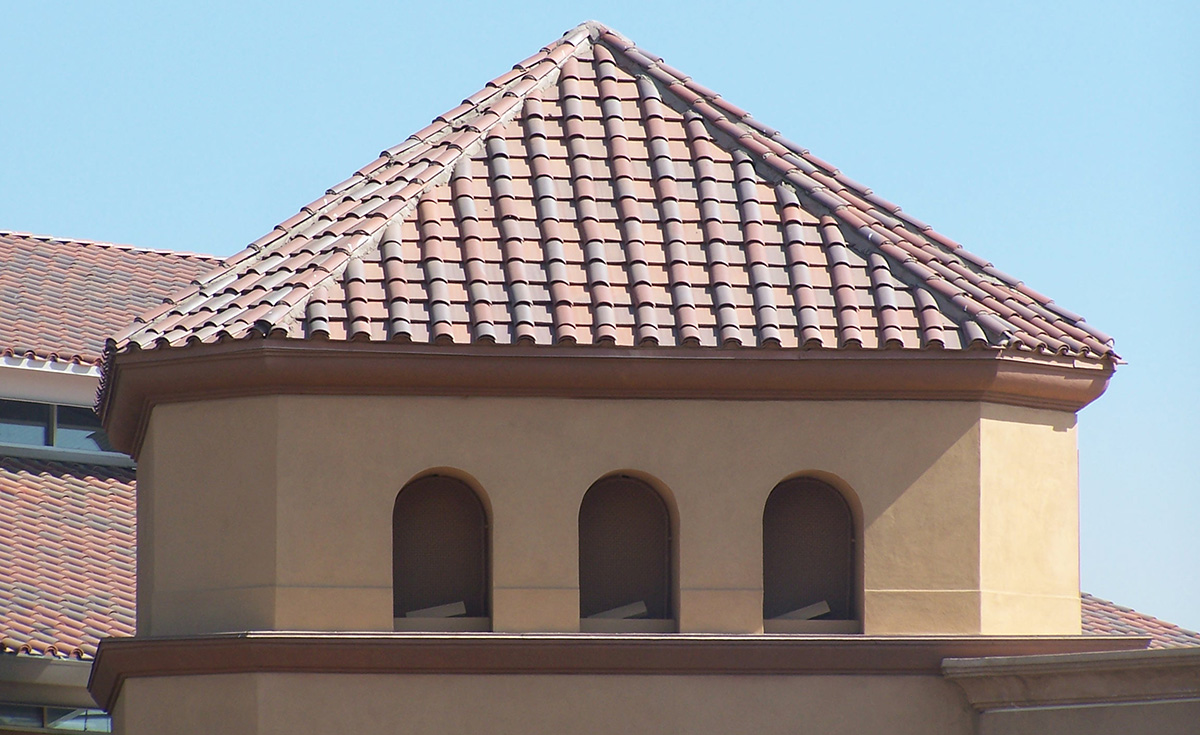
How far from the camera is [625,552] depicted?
15.6m

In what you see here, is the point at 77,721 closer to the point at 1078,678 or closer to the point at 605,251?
the point at 605,251

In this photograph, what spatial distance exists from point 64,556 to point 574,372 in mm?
10105

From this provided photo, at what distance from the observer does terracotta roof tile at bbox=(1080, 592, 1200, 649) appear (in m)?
22.4

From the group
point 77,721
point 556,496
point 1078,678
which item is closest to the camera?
point 1078,678

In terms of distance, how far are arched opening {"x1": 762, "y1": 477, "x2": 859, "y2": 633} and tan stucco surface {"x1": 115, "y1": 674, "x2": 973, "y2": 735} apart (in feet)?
2.39

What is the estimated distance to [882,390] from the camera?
1559cm

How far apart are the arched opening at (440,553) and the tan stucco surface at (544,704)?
674 millimetres

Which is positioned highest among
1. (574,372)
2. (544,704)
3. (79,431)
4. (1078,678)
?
(574,372)

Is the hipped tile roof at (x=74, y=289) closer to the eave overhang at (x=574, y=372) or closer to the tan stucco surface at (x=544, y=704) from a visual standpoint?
the eave overhang at (x=574, y=372)

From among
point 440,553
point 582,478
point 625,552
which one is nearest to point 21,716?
point 440,553

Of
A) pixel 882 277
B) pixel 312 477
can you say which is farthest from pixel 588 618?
pixel 882 277

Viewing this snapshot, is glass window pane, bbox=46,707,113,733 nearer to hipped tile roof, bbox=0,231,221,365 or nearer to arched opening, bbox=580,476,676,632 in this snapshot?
hipped tile roof, bbox=0,231,221,365

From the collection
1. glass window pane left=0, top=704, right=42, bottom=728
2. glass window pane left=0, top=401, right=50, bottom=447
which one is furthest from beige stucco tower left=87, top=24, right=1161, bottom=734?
glass window pane left=0, top=401, right=50, bottom=447

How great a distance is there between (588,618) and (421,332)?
2.54 m
